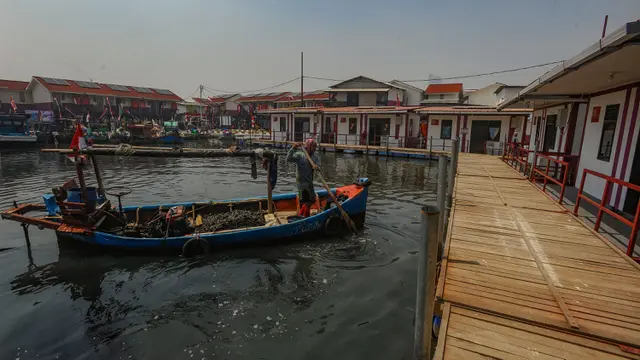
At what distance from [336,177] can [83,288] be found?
47.0ft

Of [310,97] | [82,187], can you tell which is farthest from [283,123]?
[82,187]

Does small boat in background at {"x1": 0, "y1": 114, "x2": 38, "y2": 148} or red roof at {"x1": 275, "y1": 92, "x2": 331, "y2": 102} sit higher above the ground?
red roof at {"x1": 275, "y1": 92, "x2": 331, "y2": 102}

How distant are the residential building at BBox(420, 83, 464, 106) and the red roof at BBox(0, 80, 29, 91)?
5638cm

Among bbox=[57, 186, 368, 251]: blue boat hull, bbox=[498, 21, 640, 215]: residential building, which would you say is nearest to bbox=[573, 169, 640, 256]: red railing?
bbox=[498, 21, 640, 215]: residential building

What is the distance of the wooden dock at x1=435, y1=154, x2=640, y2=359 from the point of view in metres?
3.02

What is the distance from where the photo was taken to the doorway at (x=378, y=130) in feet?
101

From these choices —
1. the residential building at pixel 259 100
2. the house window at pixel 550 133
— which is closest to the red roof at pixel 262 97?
the residential building at pixel 259 100

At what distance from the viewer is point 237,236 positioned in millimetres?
8258

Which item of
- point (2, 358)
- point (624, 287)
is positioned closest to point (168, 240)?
point (2, 358)

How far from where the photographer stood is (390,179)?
18.7 meters

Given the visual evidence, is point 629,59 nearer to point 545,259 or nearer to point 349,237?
point 545,259

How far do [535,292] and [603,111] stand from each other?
834 cm

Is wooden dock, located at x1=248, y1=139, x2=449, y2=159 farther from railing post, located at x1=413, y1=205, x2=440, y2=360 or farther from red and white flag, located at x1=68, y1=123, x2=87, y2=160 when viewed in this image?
railing post, located at x1=413, y1=205, x2=440, y2=360

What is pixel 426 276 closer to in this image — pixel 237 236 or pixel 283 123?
pixel 237 236
